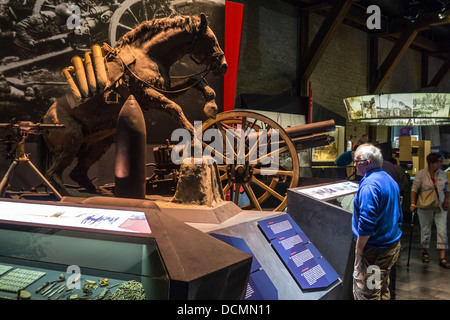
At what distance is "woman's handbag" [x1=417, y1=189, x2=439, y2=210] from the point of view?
566cm

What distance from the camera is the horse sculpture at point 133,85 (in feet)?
14.5

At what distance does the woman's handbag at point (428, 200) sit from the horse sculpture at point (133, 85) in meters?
3.26

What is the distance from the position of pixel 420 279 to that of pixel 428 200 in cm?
129

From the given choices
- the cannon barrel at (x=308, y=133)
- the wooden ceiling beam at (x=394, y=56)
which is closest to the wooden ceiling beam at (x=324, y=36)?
the wooden ceiling beam at (x=394, y=56)

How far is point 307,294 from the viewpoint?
3.09 metres

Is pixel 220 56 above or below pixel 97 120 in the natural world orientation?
above

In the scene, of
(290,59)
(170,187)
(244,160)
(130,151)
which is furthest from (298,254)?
(290,59)

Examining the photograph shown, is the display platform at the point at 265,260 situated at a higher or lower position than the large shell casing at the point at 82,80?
lower

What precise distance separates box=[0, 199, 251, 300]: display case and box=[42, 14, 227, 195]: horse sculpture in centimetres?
240

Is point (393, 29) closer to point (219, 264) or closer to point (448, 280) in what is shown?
point (448, 280)

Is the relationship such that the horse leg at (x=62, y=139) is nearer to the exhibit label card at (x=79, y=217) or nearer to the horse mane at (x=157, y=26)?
the horse mane at (x=157, y=26)
